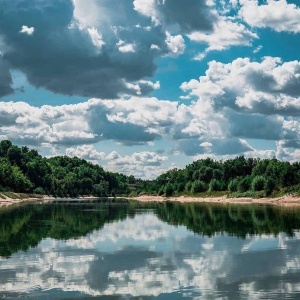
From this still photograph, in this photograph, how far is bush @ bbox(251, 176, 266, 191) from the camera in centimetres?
13168

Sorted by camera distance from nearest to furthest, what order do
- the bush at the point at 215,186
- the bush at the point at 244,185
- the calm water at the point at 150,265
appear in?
the calm water at the point at 150,265, the bush at the point at 244,185, the bush at the point at 215,186

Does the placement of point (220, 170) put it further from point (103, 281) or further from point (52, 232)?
point (103, 281)

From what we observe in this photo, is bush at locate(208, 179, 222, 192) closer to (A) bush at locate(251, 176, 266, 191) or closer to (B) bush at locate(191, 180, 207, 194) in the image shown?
(B) bush at locate(191, 180, 207, 194)

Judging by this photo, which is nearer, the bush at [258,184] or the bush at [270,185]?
the bush at [270,185]

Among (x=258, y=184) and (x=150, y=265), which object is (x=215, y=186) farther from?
(x=150, y=265)

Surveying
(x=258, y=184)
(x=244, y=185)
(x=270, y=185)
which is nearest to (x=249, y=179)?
(x=244, y=185)

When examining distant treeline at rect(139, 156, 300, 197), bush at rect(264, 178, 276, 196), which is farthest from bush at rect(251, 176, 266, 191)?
bush at rect(264, 178, 276, 196)

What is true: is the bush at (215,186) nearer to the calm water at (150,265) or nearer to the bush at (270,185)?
the bush at (270,185)

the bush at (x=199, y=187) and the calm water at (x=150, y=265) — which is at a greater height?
the bush at (x=199, y=187)

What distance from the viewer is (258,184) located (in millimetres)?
133125

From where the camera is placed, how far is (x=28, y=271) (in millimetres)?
24188

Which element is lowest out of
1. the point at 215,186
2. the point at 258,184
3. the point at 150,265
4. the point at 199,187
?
the point at 150,265

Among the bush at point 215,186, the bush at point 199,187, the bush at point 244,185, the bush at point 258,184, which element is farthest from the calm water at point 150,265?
the bush at point 199,187

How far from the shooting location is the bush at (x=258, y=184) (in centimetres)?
13168
